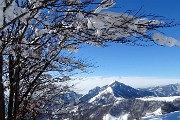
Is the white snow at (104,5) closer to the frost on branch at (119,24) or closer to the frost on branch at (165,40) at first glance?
the frost on branch at (119,24)

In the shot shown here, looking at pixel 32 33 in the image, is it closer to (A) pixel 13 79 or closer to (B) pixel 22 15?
(A) pixel 13 79

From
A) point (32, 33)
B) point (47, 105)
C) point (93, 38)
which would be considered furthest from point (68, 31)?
point (47, 105)

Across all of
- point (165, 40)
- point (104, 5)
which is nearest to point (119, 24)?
point (104, 5)

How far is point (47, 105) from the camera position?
1056 cm

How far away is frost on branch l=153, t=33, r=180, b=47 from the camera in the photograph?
425cm

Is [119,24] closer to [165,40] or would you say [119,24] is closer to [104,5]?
[104,5]

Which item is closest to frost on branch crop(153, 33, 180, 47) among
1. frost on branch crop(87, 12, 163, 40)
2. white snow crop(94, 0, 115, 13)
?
frost on branch crop(87, 12, 163, 40)

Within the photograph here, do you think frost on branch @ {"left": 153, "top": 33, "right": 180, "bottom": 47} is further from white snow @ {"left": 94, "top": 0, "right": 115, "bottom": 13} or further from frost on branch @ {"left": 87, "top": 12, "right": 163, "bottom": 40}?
white snow @ {"left": 94, "top": 0, "right": 115, "bottom": 13}

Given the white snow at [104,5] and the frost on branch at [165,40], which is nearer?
the white snow at [104,5]

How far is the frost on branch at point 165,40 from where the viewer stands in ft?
13.9

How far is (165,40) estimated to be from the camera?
432 centimetres

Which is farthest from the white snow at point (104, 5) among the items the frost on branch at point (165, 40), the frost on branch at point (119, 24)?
the frost on branch at point (165, 40)

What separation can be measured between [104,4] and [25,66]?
3.66 m

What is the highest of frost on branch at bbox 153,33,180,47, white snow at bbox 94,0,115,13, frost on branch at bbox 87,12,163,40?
white snow at bbox 94,0,115,13
